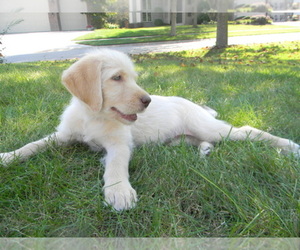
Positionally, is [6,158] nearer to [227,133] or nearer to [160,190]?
[160,190]

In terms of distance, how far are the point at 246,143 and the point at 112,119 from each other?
3.47 ft

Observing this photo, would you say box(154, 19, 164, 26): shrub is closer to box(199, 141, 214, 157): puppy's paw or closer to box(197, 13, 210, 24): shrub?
box(197, 13, 210, 24): shrub

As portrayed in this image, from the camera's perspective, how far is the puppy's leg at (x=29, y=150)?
1781mm

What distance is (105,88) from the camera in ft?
6.48

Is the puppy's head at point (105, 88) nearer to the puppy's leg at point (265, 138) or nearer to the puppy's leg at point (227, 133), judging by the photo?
the puppy's leg at point (227, 133)

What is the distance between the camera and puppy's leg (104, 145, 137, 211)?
1.42 meters

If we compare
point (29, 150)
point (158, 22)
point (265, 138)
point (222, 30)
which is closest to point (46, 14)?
point (158, 22)

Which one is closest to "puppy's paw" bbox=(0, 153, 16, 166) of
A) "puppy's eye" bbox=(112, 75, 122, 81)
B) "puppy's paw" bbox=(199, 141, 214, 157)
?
"puppy's eye" bbox=(112, 75, 122, 81)

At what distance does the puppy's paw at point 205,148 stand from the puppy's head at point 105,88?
560 millimetres

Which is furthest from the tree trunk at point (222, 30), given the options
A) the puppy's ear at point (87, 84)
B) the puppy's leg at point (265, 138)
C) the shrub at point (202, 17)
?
the puppy's ear at point (87, 84)

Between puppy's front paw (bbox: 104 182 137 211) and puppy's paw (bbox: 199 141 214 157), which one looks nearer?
puppy's front paw (bbox: 104 182 137 211)

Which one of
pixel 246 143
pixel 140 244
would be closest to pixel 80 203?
pixel 140 244

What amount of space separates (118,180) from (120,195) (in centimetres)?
16

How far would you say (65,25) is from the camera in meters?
2.54
